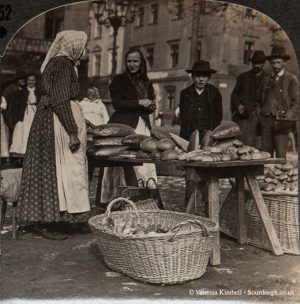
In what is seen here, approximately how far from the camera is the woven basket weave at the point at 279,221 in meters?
4.17

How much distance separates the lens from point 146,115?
17.9 feet

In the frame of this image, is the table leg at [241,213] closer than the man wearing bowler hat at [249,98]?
Yes

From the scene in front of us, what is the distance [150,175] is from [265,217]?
1.84 metres

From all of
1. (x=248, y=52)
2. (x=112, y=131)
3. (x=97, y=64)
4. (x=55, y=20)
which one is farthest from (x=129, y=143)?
(x=248, y=52)

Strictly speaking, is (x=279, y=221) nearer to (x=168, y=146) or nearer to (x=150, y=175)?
(x=168, y=146)

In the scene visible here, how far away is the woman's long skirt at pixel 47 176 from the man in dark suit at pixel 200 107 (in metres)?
1.36

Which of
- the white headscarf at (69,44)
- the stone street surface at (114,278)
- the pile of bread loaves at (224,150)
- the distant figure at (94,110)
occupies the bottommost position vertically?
the stone street surface at (114,278)

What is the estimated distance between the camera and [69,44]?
4.37 meters

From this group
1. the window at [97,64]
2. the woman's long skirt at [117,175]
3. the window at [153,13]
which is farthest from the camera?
the window at [97,64]

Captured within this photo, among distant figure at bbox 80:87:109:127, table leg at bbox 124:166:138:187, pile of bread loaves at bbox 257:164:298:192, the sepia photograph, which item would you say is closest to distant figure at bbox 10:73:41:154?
distant figure at bbox 80:87:109:127

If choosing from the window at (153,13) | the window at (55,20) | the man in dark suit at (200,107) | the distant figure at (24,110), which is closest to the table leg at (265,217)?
the man in dark suit at (200,107)

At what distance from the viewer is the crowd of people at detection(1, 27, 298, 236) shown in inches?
173

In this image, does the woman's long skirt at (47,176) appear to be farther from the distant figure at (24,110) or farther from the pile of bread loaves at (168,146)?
the distant figure at (24,110)

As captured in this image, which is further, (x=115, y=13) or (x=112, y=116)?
(x=112, y=116)
